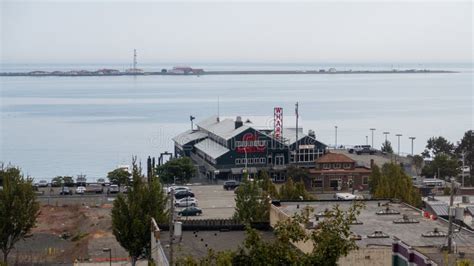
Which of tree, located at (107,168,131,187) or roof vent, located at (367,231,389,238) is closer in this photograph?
roof vent, located at (367,231,389,238)

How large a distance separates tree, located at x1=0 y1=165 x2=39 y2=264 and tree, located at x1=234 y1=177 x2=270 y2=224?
4015 mm

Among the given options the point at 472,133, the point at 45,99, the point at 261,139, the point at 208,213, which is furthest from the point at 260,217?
the point at 45,99

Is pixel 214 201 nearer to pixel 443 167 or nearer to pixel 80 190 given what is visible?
pixel 80 190

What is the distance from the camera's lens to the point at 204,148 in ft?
119

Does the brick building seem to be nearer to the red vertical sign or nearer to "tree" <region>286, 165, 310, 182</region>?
"tree" <region>286, 165, 310, 182</region>

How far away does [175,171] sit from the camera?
31484 mm

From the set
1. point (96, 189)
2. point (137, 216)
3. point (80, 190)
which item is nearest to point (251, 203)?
point (137, 216)

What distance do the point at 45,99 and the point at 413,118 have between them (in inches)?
2077

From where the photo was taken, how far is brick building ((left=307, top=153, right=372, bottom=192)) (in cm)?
3089

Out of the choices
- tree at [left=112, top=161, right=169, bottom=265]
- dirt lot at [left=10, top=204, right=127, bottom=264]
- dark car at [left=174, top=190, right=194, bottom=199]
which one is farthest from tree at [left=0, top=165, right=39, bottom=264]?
dark car at [left=174, top=190, right=194, bottom=199]

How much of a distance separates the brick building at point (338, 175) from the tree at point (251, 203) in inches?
527

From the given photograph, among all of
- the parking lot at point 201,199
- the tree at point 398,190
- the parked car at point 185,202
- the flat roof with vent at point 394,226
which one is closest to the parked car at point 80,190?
the parking lot at point 201,199

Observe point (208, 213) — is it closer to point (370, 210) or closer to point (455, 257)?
point (370, 210)

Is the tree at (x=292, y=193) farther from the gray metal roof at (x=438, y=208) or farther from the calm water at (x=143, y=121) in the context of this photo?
the calm water at (x=143, y=121)
